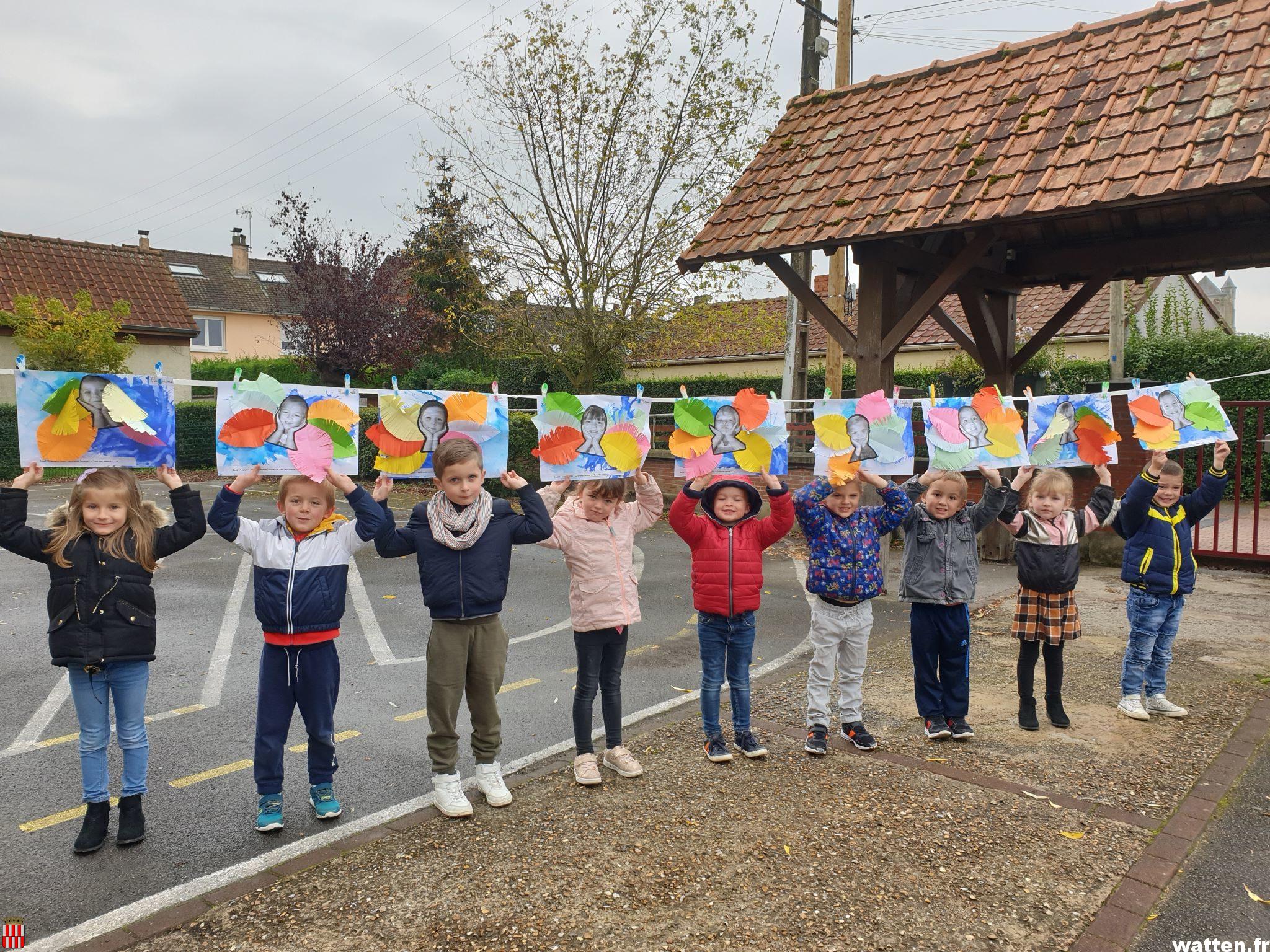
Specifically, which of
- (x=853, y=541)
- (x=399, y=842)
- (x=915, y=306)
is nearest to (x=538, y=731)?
(x=399, y=842)

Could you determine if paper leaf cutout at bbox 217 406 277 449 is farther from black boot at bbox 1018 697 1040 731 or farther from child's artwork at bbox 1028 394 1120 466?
black boot at bbox 1018 697 1040 731

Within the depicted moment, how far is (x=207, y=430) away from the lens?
22.5 m

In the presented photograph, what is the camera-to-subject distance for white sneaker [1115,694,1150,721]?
17.1 ft

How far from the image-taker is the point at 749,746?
4629 mm

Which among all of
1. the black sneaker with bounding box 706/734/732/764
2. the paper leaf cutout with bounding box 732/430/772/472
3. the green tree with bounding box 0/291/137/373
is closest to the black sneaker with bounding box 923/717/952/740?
the black sneaker with bounding box 706/734/732/764

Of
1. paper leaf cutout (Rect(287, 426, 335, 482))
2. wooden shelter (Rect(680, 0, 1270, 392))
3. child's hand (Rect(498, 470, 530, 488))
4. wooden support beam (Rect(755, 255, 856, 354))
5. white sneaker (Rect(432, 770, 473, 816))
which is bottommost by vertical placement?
white sneaker (Rect(432, 770, 473, 816))

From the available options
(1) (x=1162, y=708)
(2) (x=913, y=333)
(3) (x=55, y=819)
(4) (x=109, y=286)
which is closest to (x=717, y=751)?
(1) (x=1162, y=708)

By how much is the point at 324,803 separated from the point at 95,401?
193cm

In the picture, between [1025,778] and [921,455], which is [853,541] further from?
[921,455]

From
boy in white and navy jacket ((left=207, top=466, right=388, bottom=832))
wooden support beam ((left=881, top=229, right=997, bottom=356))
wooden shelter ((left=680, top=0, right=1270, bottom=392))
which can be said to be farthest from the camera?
wooden support beam ((left=881, top=229, right=997, bottom=356))

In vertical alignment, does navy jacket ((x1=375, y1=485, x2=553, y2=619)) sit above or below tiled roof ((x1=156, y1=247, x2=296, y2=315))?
below

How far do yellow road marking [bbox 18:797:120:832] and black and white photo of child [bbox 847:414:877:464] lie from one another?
3880mm

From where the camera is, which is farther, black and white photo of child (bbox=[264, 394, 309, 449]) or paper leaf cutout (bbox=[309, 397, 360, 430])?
paper leaf cutout (bbox=[309, 397, 360, 430])

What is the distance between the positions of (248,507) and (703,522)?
1333cm
